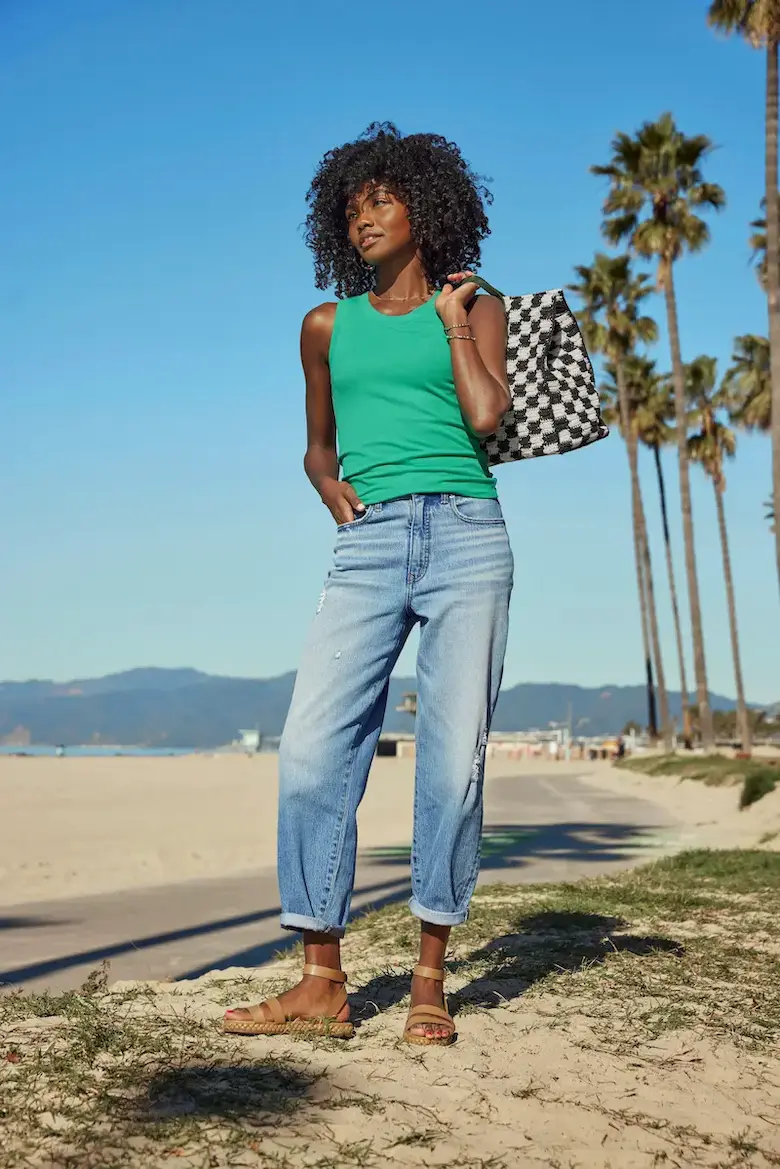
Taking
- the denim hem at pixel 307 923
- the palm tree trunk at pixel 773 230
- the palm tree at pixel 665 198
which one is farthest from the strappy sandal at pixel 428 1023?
the palm tree at pixel 665 198

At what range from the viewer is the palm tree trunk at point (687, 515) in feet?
98.9

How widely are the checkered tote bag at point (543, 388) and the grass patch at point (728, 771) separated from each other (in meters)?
13.5

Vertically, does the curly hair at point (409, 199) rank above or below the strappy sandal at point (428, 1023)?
above

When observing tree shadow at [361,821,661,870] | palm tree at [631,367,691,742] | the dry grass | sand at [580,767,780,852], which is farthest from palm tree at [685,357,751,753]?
the dry grass

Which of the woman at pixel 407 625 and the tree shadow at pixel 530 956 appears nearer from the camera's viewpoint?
the woman at pixel 407 625

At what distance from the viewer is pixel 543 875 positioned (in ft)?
27.6

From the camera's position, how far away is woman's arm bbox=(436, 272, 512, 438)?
307 cm

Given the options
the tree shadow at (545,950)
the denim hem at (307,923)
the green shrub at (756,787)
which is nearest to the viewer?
the denim hem at (307,923)

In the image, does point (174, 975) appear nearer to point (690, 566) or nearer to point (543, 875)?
point (543, 875)

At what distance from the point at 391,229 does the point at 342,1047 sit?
2.16 metres

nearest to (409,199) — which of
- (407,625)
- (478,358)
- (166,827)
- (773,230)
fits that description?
(478,358)

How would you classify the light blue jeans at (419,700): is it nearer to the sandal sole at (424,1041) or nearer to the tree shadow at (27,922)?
the sandal sole at (424,1041)

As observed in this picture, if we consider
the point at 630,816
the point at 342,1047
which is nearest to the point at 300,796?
the point at 342,1047

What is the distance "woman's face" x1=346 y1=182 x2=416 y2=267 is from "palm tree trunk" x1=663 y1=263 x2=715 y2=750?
27142mm
